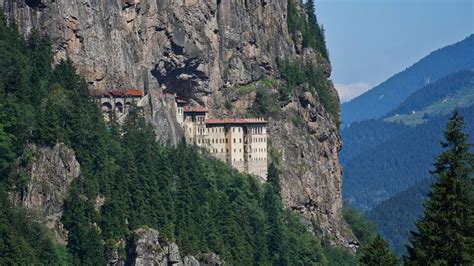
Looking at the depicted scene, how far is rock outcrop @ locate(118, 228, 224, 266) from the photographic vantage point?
99.8m

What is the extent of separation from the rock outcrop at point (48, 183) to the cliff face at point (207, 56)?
1324cm

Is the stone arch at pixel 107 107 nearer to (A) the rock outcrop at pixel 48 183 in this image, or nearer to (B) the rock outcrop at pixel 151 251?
(A) the rock outcrop at pixel 48 183

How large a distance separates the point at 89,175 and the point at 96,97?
37.8ft

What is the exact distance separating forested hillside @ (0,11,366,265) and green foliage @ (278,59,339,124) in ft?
52.5

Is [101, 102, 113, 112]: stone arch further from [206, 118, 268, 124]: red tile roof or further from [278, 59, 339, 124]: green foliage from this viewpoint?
[278, 59, 339, 124]: green foliage

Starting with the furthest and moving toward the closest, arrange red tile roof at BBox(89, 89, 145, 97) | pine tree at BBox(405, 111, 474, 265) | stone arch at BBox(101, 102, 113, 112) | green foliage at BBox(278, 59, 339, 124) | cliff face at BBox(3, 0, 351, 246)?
green foliage at BBox(278, 59, 339, 124)
stone arch at BBox(101, 102, 113, 112)
cliff face at BBox(3, 0, 351, 246)
red tile roof at BBox(89, 89, 145, 97)
pine tree at BBox(405, 111, 474, 265)

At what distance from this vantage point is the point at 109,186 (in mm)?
101688

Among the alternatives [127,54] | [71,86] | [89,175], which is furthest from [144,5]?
[89,175]

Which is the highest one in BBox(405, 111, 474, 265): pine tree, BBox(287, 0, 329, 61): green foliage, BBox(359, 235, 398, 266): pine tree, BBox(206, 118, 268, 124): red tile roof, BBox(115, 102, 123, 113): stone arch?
BBox(287, 0, 329, 61): green foliage

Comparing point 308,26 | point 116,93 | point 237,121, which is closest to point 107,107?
point 116,93

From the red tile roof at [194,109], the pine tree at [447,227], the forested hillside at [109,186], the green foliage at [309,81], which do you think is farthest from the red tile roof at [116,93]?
the pine tree at [447,227]

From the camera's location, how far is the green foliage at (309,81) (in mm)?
135750

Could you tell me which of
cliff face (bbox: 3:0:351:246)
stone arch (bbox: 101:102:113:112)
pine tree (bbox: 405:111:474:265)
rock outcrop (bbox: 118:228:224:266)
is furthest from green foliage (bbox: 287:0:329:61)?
pine tree (bbox: 405:111:474:265)

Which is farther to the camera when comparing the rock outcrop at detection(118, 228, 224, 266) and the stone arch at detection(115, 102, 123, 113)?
the stone arch at detection(115, 102, 123, 113)
